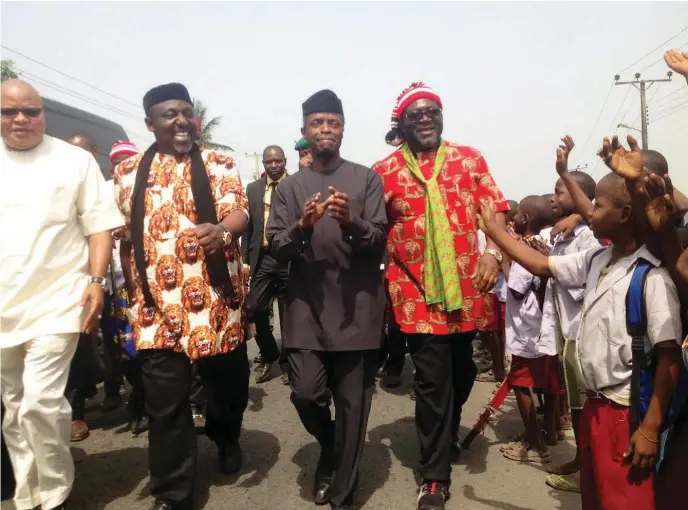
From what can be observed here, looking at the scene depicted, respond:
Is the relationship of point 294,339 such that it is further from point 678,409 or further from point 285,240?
point 678,409

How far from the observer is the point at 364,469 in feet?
12.2

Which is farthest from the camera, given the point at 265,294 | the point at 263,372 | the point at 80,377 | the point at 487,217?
the point at 263,372

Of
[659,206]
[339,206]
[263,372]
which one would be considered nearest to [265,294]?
[263,372]

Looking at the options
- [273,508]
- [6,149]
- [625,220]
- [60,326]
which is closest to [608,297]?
[625,220]

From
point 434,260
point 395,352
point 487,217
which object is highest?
point 487,217

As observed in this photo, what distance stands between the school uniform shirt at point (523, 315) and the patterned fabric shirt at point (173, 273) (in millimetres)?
2009

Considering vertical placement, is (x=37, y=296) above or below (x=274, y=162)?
below

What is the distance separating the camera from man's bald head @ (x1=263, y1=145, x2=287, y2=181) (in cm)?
610

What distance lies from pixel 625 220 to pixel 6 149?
10.1ft

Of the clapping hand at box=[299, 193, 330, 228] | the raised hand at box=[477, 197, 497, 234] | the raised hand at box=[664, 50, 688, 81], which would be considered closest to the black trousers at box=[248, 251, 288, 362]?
the clapping hand at box=[299, 193, 330, 228]

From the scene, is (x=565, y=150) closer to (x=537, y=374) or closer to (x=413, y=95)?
(x=413, y=95)

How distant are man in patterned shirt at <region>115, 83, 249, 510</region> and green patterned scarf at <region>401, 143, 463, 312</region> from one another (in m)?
1.11

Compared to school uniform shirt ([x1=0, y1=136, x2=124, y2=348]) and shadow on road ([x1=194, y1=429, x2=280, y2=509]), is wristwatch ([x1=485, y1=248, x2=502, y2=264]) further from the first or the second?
school uniform shirt ([x1=0, y1=136, x2=124, y2=348])

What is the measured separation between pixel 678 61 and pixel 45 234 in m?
3.05
